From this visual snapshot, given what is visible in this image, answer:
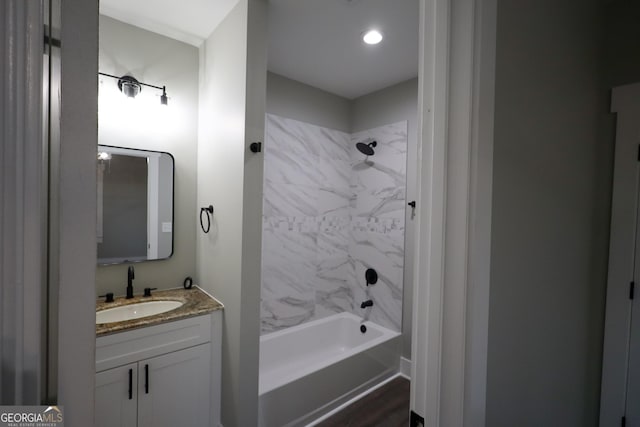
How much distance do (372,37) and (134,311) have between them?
2507 mm

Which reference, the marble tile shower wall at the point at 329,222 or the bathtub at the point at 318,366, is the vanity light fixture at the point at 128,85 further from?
the bathtub at the point at 318,366

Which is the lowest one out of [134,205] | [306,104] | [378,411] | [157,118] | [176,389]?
[378,411]

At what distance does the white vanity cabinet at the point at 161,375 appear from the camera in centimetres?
147

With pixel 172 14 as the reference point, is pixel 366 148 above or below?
below

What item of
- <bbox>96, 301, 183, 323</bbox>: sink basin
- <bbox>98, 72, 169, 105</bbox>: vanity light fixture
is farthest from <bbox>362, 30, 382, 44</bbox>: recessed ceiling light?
<bbox>96, 301, 183, 323</bbox>: sink basin

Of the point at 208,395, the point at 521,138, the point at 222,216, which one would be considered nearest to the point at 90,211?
the point at 521,138

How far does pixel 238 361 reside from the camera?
66.0 inches

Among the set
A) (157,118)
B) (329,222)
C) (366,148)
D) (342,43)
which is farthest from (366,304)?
(157,118)

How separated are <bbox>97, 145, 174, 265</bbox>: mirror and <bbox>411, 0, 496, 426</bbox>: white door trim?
196 centimetres

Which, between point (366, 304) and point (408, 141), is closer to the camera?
point (408, 141)

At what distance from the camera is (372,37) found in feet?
6.74

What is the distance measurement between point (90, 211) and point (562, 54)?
1.64 metres

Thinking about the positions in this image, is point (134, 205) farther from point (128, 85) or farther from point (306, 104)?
A: point (306, 104)

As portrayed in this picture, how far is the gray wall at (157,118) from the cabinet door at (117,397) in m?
0.65
